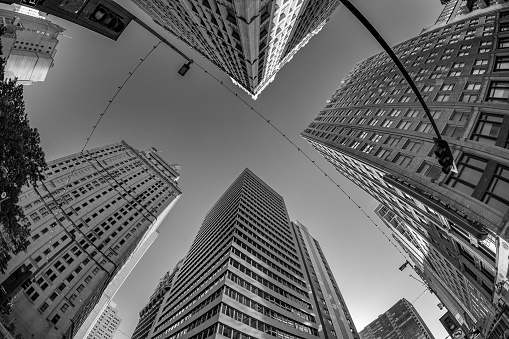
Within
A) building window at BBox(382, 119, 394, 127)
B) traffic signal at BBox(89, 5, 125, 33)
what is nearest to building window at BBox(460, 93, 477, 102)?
building window at BBox(382, 119, 394, 127)

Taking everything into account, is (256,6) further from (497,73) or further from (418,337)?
(418,337)

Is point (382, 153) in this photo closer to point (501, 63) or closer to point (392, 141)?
point (392, 141)

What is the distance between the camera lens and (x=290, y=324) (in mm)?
39406

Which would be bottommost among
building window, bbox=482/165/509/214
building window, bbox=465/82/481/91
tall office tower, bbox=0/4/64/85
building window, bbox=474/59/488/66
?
building window, bbox=482/165/509/214

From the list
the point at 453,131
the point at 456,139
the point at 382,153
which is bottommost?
the point at 456,139

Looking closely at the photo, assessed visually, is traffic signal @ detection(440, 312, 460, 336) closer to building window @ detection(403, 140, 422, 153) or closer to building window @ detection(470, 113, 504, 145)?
building window @ detection(403, 140, 422, 153)

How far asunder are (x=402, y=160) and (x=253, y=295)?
2804 cm

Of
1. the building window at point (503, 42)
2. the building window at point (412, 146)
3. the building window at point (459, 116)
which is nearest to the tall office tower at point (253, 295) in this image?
the building window at point (412, 146)

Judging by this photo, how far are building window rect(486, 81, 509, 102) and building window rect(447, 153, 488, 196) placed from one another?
647 cm

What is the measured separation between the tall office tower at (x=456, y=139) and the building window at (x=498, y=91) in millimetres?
83

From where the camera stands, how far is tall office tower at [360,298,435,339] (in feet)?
518

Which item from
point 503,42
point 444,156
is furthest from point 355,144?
point 444,156

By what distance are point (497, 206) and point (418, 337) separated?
18811 centimetres

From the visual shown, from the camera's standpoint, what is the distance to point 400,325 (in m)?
172
